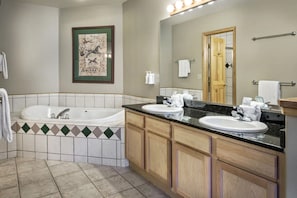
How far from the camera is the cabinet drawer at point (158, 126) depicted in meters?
2.17

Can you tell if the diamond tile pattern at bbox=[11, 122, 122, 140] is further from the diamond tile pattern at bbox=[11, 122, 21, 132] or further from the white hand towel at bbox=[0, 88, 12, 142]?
the white hand towel at bbox=[0, 88, 12, 142]

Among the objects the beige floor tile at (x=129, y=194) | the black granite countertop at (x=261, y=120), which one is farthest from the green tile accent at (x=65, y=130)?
the beige floor tile at (x=129, y=194)

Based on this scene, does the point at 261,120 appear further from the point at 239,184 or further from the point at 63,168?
the point at 63,168

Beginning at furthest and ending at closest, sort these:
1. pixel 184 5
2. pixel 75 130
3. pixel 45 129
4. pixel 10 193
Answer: pixel 45 129 → pixel 75 130 → pixel 184 5 → pixel 10 193

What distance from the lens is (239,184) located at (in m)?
1.47

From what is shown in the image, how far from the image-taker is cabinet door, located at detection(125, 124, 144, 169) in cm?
259

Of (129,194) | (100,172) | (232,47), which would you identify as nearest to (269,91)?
(232,47)

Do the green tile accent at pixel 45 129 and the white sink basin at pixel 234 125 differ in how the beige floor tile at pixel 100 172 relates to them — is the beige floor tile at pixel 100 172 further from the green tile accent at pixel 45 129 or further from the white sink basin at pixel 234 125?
the white sink basin at pixel 234 125

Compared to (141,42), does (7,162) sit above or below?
below

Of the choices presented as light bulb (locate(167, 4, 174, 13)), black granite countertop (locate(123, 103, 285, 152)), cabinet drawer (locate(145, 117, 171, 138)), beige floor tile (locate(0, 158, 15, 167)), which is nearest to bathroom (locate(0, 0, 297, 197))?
light bulb (locate(167, 4, 174, 13))

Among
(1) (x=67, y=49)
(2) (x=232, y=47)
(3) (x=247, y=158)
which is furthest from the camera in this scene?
(1) (x=67, y=49)

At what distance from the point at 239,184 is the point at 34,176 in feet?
7.57

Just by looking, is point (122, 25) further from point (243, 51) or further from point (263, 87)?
point (263, 87)

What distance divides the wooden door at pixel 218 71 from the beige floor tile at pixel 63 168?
1.89m
